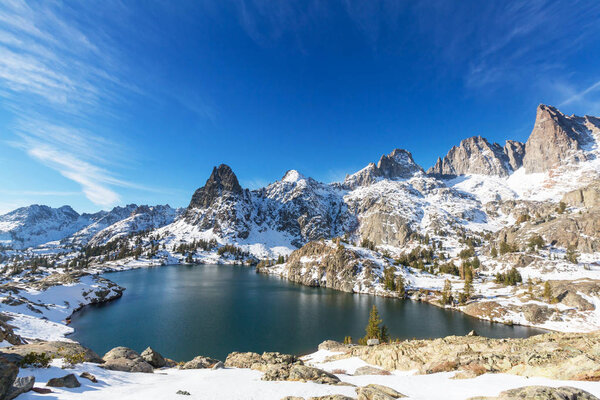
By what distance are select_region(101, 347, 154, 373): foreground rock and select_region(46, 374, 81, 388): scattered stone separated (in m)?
7.38

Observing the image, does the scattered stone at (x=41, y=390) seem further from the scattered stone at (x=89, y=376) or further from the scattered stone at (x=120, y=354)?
the scattered stone at (x=120, y=354)

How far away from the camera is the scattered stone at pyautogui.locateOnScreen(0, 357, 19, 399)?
11.4 metres

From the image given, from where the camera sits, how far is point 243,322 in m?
73.6

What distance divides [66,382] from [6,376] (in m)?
4.06

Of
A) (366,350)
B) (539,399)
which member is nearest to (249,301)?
(366,350)

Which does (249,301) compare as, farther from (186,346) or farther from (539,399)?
(539,399)

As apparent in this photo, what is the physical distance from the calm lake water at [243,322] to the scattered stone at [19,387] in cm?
4232

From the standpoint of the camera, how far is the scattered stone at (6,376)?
11.4 m

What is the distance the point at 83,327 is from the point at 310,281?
10511cm

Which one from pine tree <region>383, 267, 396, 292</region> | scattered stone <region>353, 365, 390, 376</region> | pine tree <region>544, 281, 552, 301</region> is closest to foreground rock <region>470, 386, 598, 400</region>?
scattered stone <region>353, 365, 390, 376</region>

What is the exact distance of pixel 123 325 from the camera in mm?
67312

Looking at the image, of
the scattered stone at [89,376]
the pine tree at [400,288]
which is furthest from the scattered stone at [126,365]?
the pine tree at [400,288]

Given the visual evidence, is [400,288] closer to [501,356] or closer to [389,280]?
[389,280]

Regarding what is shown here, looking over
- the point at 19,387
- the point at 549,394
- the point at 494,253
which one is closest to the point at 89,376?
the point at 19,387
